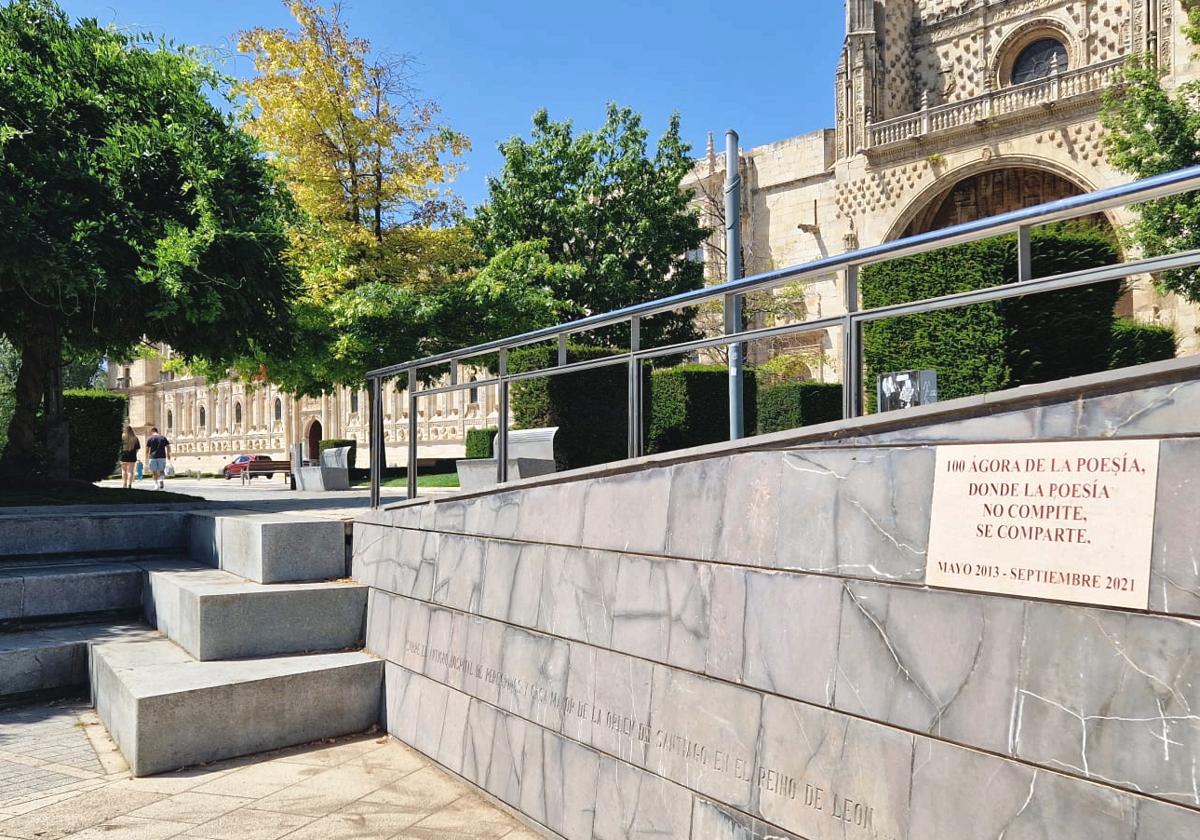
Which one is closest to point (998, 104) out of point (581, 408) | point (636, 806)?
point (581, 408)

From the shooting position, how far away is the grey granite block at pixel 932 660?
11.5 ft

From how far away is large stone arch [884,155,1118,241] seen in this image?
2966cm

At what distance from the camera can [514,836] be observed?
5.81 metres

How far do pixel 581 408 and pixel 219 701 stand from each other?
31.2 ft

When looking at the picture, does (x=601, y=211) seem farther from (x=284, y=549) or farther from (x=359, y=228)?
(x=284, y=549)

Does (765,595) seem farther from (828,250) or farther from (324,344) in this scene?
(828,250)

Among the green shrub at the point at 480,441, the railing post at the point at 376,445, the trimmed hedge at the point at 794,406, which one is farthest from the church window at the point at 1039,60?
the railing post at the point at 376,445

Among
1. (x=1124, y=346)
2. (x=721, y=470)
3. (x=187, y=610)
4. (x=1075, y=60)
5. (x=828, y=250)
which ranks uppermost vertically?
(x=1075, y=60)

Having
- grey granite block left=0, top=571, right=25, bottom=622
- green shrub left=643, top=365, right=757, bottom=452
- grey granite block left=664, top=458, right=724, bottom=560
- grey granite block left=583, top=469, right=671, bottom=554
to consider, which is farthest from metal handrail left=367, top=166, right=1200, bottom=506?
green shrub left=643, top=365, right=757, bottom=452

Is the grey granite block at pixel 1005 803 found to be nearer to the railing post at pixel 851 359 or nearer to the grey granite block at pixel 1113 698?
the grey granite block at pixel 1113 698

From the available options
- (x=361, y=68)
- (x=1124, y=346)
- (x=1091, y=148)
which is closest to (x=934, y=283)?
(x=1124, y=346)

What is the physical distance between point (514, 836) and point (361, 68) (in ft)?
71.2

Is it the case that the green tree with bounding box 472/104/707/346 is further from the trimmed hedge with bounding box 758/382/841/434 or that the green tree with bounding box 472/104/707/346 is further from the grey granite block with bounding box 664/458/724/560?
the grey granite block with bounding box 664/458/724/560

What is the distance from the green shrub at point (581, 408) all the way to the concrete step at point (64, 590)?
20.9ft
